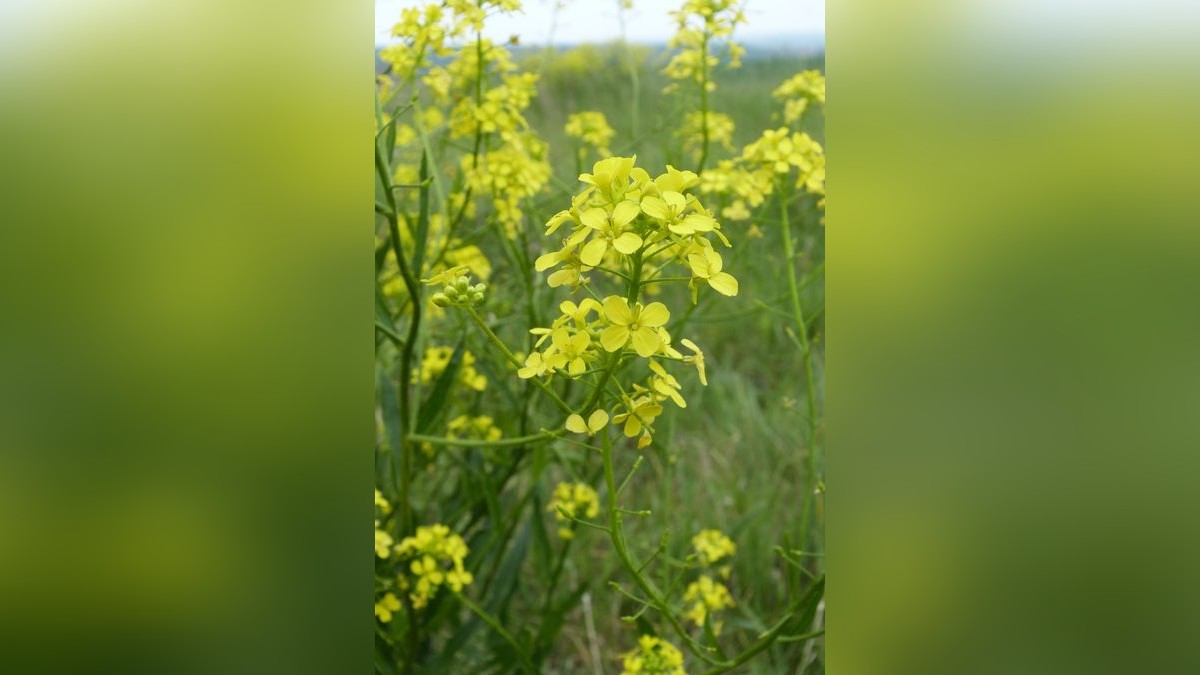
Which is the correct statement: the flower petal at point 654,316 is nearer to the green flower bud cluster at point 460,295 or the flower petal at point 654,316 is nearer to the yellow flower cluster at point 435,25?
the green flower bud cluster at point 460,295

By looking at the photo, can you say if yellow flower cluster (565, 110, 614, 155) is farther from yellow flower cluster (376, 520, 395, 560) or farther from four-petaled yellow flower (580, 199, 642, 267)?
four-petaled yellow flower (580, 199, 642, 267)

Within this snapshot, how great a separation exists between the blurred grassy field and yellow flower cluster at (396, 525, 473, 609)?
38cm

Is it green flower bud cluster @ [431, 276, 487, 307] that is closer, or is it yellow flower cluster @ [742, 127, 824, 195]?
green flower bud cluster @ [431, 276, 487, 307]

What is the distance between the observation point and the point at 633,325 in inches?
23.1

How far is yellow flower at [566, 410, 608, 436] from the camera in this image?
24.0 inches

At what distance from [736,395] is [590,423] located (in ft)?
4.66

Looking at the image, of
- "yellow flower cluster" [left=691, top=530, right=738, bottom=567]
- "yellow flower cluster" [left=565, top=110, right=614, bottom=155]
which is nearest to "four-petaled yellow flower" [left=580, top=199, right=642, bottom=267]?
"yellow flower cluster" [left=691, top=530, right=738, bottom=567]

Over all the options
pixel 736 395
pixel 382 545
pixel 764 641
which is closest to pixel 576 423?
pixel 764 641

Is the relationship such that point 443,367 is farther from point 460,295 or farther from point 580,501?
point 460,295

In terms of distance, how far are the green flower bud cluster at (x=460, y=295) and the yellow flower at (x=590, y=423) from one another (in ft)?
0.32
